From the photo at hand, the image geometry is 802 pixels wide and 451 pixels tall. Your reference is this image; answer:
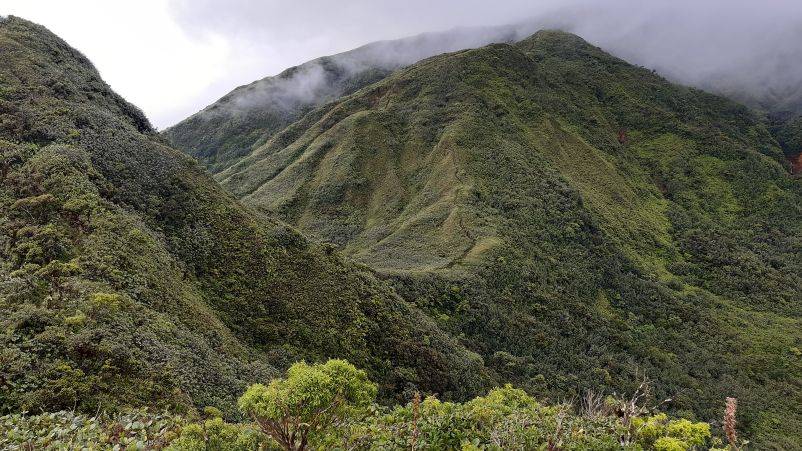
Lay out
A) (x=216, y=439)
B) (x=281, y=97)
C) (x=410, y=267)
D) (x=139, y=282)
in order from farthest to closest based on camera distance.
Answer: (x=281, y=97) < (x=410, y=267) < (x=139, y=282) < (x=216, y=439)

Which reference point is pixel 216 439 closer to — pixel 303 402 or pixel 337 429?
pixel 303 402

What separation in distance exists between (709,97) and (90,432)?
121 meters

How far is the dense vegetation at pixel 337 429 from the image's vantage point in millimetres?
7570

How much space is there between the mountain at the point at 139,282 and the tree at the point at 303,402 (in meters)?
5.56

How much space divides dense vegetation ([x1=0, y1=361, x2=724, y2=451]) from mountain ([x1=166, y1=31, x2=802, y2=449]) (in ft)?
55.5

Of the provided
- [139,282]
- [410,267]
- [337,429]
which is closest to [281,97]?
[410,267]

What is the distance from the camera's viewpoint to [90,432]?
9.29 m

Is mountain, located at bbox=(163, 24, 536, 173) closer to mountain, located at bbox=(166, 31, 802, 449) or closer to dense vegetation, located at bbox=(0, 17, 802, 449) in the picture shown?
mountain, located at bbox=(166, 31, 802, 449)

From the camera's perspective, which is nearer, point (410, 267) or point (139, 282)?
point (139, 282)

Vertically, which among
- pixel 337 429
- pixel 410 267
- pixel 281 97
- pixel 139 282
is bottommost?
pixel 410 267

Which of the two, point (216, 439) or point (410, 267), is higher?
point (216, 439)

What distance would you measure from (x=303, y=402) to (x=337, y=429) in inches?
55.3

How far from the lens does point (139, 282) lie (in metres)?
17.3

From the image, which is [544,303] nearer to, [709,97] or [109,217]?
[109,217]
